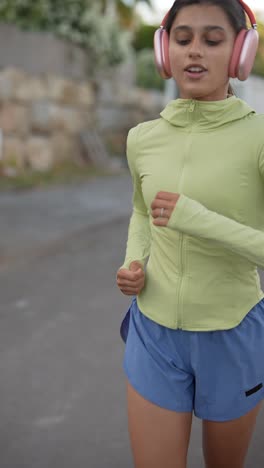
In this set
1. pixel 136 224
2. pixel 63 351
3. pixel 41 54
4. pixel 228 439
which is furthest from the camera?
pixel 41 54

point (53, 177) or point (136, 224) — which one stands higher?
point (136, 224)

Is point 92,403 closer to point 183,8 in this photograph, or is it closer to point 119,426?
point 119,426

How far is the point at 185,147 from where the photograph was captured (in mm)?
1965

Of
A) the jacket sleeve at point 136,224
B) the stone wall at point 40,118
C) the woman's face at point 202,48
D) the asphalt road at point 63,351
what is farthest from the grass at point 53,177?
the woman's face at point 202,48

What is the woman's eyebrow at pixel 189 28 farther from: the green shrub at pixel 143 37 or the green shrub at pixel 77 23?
the green shrub at pixel 143 37

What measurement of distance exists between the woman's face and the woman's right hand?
55 centimetres

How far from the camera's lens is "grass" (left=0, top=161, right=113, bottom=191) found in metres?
11.3

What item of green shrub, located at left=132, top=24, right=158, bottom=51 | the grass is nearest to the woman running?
the grass

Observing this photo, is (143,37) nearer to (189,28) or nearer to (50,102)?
(50,102)

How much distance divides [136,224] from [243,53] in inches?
27.0

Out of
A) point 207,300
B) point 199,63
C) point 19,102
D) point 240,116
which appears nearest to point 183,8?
point 199,63

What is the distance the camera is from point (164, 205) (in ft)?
6.07

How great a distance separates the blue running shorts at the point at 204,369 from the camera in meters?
2.00

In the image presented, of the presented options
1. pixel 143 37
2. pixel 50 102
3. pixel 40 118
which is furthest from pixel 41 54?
pixel 143 37
